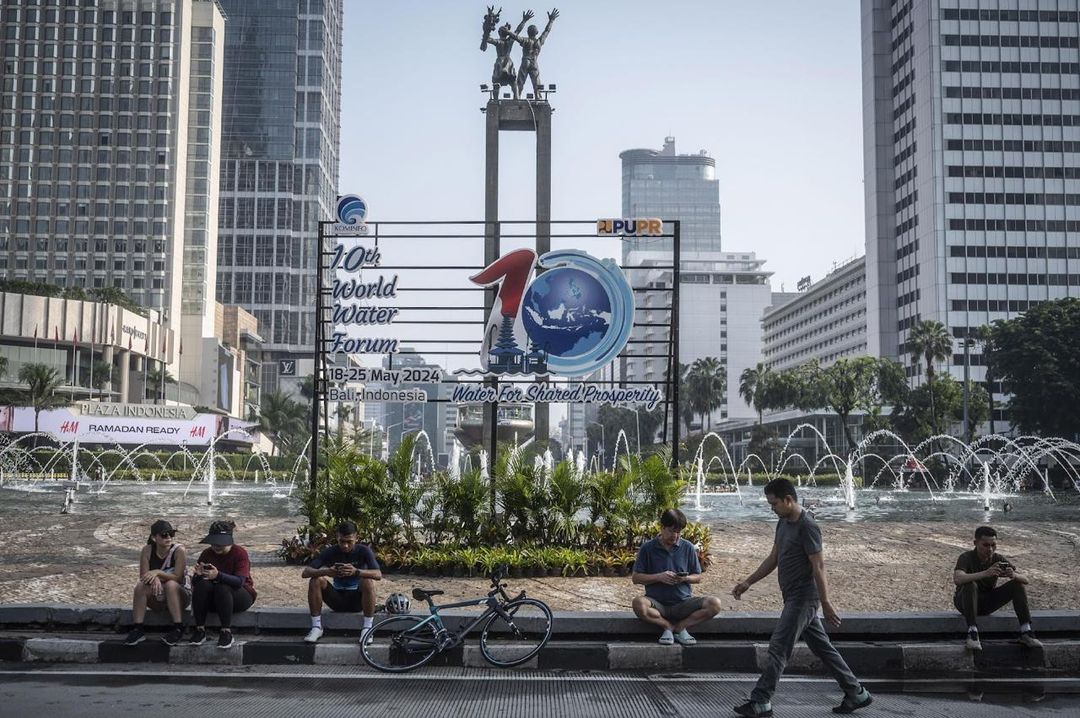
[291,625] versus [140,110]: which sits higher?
[140,110]

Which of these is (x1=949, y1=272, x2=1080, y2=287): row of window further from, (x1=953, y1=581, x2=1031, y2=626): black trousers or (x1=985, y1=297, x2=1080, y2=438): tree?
(x1=953, y1=581, x2=1031, y2=626): black trousers

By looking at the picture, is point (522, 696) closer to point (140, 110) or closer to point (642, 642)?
point (642, 642)

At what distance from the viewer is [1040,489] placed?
60844 mm

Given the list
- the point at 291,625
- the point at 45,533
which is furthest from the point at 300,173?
the point at 291,625

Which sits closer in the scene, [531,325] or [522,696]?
[522,696]

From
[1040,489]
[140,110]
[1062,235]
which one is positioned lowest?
[1040,489]

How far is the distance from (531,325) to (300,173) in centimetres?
15184

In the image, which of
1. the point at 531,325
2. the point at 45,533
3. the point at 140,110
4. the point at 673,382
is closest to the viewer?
the point at 673,382

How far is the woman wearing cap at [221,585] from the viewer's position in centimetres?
1039

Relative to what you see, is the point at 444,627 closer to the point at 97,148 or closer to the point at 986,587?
the point at 986,587

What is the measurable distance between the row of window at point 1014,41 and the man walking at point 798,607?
402ft

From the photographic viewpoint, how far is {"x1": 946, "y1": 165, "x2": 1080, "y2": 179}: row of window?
115m

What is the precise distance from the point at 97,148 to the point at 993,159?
106m

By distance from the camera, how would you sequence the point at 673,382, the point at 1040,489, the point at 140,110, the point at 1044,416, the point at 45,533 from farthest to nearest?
the point at 140,110, the point at 1044,416, the point at 1040,489, the point at 45,533, the point at 673,382
